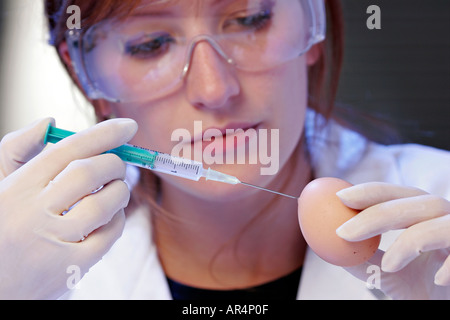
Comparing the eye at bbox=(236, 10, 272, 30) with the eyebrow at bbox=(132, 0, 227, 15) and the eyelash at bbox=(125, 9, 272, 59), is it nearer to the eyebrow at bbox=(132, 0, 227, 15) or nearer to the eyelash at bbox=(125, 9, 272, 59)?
the eyelash at bbox=(125, 9, 272, 59)

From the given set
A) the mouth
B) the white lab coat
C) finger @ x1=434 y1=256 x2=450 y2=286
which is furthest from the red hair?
finger @ x1=434 y1=256 x2=450 y2=286

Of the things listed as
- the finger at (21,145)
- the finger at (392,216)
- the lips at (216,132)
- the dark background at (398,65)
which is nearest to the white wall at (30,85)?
the finger at (21,145)

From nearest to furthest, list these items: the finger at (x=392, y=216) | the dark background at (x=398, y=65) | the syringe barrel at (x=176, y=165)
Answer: the finger at (x=392, y=216) < the syringe barrel at (x=176, y=165) < the dark background at (x=398, y=65)

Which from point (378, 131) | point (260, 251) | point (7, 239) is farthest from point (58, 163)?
point (378, 131)

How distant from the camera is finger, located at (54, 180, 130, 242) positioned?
1.03 m

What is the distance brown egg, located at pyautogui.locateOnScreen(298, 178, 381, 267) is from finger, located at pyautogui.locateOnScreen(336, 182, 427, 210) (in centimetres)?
2

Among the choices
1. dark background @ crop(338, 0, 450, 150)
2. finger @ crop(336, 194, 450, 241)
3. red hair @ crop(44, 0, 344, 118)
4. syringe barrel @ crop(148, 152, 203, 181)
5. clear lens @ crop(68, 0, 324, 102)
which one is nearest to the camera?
finger @ crop(336, 194, 450, 241)

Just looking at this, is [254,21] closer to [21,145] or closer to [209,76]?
[209,76]

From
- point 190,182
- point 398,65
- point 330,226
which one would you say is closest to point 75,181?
point 190,182

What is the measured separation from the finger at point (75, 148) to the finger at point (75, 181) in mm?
16

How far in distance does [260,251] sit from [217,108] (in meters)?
0.55

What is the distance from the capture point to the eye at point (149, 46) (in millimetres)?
1185

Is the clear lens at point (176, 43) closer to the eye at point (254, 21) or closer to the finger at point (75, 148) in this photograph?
the eye at point (254, 21)

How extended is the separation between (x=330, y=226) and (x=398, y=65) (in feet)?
3.62
